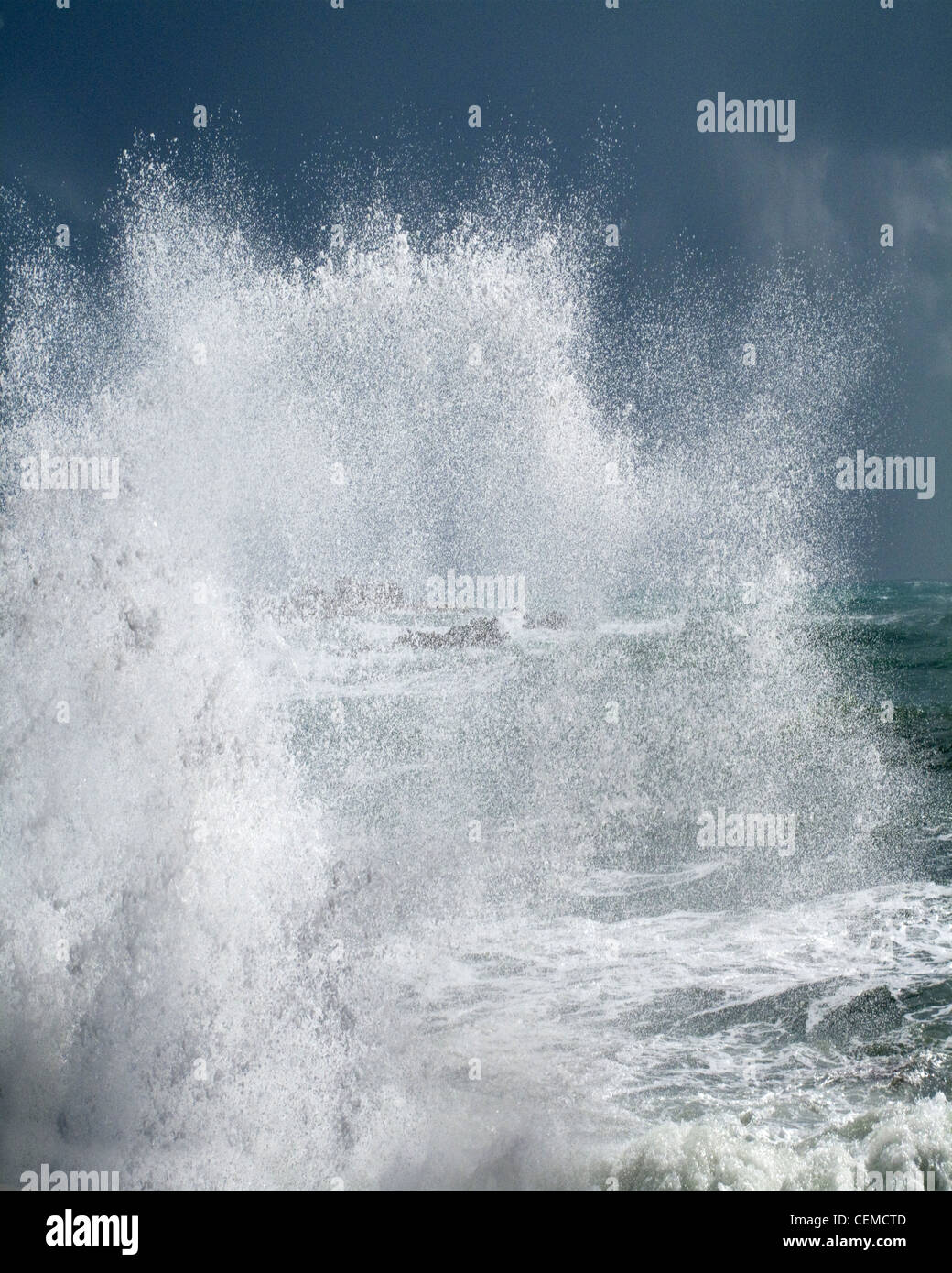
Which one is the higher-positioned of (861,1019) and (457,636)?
(457,636)

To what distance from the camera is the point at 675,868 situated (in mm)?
11883

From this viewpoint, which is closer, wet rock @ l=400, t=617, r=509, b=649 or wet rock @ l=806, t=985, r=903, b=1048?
wet rock @ l=806, t=985, r=903, b=1048

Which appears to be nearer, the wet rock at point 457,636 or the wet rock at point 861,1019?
the wet rock at point 861,1019

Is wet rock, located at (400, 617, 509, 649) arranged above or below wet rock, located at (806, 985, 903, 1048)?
above

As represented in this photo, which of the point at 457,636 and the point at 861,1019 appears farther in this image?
the point at 457,636

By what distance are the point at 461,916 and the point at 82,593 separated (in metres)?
5.53

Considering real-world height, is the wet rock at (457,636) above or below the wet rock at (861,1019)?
above
